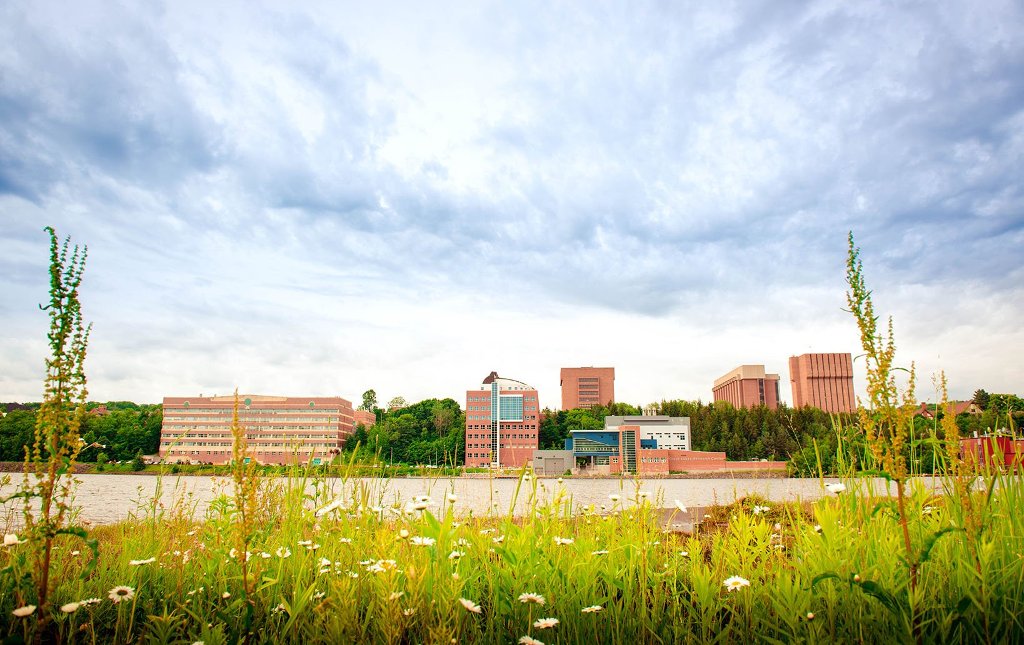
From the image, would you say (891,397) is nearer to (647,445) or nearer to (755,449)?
(647,445)

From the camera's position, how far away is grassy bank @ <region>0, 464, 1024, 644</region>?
7.96 feet

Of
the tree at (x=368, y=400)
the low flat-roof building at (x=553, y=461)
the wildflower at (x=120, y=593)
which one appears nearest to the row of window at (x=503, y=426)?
the low flat-roof building at (x=553, y=461)

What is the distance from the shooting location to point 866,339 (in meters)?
2.48

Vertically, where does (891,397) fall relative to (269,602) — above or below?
above

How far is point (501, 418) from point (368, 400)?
151 ft

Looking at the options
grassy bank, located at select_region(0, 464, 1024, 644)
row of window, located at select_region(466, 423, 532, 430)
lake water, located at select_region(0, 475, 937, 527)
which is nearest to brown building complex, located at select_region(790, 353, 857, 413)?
row of window, located at select_region(466, 423, 532, 430)

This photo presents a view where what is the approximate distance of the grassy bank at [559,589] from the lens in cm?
243

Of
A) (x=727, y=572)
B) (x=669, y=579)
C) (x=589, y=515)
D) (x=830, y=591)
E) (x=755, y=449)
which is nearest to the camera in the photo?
(x=830, y=591)

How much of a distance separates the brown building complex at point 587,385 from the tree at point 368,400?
69.9 meters

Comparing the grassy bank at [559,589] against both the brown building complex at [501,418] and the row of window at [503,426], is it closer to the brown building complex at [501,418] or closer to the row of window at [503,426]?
the brown building complex at [501,418]

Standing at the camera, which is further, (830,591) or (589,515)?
(589,515)

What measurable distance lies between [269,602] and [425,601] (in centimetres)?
80

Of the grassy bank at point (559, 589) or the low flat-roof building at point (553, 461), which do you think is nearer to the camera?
the grassy bank at point (559, 589)

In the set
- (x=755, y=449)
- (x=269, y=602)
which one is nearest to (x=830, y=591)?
(x=269, y=602)
